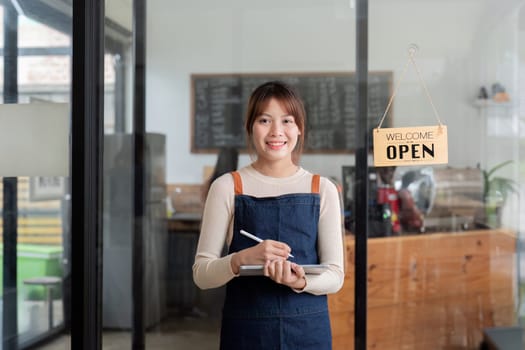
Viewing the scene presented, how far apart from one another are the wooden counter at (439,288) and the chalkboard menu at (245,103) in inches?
31.4

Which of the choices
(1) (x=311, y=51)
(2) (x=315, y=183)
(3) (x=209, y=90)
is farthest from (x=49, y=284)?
(2) (x=315, y=183)

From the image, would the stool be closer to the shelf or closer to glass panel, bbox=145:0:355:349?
glass panel, bbox=145:0:355:349

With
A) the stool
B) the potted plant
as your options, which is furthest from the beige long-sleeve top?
the stool

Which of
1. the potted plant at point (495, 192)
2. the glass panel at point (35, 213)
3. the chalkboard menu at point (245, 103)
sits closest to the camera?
the potted plant at point (495, 192)

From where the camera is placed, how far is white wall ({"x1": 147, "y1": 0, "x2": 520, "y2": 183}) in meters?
2.41

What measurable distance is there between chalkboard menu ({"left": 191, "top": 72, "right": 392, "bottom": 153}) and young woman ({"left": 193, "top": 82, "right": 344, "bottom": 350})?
1.60 m

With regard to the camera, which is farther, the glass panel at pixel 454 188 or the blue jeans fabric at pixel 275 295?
the glass panel at pixel 454 188

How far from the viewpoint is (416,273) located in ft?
8.32

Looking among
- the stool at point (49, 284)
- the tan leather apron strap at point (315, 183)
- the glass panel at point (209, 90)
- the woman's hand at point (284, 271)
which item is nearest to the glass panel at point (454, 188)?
the glass panel at point (209, 90)

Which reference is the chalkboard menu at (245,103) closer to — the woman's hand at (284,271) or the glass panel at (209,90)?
the glass panel at (209,90)

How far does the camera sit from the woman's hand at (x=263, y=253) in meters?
Answer: 1.32

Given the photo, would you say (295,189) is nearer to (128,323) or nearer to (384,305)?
(384,305)

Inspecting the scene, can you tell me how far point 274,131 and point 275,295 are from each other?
420 millimetres

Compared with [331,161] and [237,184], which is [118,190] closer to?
[331,161]
